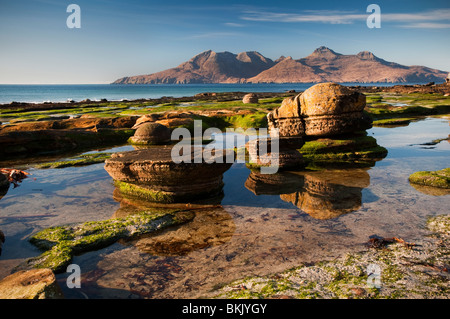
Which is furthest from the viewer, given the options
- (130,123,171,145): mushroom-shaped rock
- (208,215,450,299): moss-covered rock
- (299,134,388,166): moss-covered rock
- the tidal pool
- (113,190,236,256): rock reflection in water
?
(130,123,171,145): mushroom-shaped rock

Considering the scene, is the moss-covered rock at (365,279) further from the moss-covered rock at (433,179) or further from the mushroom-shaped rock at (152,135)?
the mushroom-shaped rock at (152,135)

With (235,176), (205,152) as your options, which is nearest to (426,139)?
(235,176)

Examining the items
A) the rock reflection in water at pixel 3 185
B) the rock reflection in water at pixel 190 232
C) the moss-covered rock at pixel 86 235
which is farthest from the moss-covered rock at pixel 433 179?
the rock reflection in water at pixel 3 185

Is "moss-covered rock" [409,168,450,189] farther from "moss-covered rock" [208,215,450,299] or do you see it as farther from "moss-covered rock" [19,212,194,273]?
"moss-covered rock" [19,212,194,273]

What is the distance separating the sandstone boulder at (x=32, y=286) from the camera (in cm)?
369

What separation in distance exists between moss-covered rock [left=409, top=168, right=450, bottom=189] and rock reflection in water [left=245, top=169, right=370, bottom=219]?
130 centimetres

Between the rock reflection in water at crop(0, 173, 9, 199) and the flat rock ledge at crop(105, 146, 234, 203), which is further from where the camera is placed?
the rock reflection in water at crop(0, 173, 9, 199)

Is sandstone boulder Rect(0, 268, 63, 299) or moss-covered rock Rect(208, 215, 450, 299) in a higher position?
sandstone boulder Rect(0, 268, 63, 299)

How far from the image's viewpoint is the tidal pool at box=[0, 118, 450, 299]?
481cm

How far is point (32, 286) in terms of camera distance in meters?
3.84

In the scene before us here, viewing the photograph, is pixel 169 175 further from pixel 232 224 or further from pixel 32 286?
pixel 32 286

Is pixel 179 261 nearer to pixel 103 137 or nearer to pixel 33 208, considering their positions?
pixel 33 208

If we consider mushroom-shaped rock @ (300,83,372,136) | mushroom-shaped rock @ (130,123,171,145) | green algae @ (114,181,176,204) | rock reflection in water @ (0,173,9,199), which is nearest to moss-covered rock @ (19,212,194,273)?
green algae @ (114,181,176,204)

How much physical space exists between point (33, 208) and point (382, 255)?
7.93 metres
